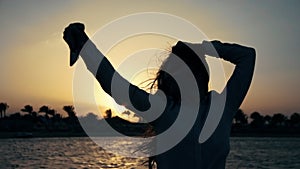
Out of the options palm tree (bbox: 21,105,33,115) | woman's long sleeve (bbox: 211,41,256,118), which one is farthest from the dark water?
palm tree (bbox: 21,105,33,115)

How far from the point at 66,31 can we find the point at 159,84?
569 millimetres

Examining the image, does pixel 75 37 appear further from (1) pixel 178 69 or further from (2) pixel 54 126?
(2) pixel 54 126

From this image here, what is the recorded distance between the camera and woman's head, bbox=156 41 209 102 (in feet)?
7.45

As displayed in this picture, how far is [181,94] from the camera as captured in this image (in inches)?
88.5

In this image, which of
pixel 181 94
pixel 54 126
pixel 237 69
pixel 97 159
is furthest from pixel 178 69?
pixel 54 126

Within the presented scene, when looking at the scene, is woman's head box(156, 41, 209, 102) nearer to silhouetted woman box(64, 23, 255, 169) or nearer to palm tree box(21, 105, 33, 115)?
silhouetted woman box(64, 23, 255, 169)

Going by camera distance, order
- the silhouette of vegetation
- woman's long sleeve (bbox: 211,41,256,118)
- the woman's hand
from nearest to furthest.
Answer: the woman's hand, woman's long sleeve (bbox: 211,41,256,118), the silhouette of vegetation

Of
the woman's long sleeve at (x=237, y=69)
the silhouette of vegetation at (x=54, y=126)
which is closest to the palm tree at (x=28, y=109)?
the silhouette of vegetation at (x=54, y=126)

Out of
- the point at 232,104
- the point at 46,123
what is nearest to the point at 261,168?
the point at 232,104

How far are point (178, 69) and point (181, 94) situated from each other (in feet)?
0.45

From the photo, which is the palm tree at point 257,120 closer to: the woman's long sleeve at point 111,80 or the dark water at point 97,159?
the dark water at point 97,159

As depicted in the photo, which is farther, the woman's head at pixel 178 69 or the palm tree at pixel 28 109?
the palm tree at pixel 28 109

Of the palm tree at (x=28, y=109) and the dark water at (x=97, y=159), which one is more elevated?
the palm tree at (x=28, y=109)

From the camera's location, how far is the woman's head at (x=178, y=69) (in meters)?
2.27
